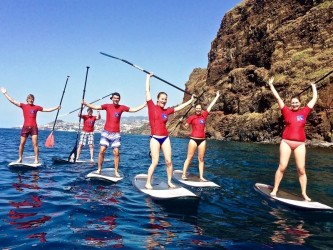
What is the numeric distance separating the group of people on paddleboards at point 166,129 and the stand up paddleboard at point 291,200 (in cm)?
25

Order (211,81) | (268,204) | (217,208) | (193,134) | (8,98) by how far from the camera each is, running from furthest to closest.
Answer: (211,81) < (8,98) < (193,134) < (268,204) < (217,208)

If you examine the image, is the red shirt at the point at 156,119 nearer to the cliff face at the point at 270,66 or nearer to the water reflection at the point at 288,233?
the water reflection at the point at 288,233

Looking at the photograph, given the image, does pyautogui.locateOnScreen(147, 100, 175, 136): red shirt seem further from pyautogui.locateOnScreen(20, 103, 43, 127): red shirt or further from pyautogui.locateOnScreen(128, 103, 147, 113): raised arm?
pyautogui.locateOnScreen(20, 103, 43, 127): red shirt

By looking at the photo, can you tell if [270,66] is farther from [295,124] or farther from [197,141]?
[295,124]

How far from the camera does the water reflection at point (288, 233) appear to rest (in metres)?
6.27

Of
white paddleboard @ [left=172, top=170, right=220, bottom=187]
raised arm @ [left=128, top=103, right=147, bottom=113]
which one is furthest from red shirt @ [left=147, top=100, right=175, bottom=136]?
white paddleboard @ [left=172, top=170, right=220, bottom=187]

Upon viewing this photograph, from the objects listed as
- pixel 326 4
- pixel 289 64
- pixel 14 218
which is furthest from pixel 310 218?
pixel 326 4

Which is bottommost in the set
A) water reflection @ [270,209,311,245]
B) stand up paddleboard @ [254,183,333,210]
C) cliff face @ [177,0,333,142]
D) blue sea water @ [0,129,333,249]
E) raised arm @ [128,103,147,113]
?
water reflection @ [270,209,311,245]

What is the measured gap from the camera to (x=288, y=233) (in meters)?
6.72

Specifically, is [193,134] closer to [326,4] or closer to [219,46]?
[326,4]

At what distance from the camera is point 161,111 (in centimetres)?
1001

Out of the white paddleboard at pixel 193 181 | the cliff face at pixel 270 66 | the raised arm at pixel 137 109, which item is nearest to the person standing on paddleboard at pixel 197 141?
the white paddleboard at pixel 193 181

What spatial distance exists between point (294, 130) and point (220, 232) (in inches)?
180

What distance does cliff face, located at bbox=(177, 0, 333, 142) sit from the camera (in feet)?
197
